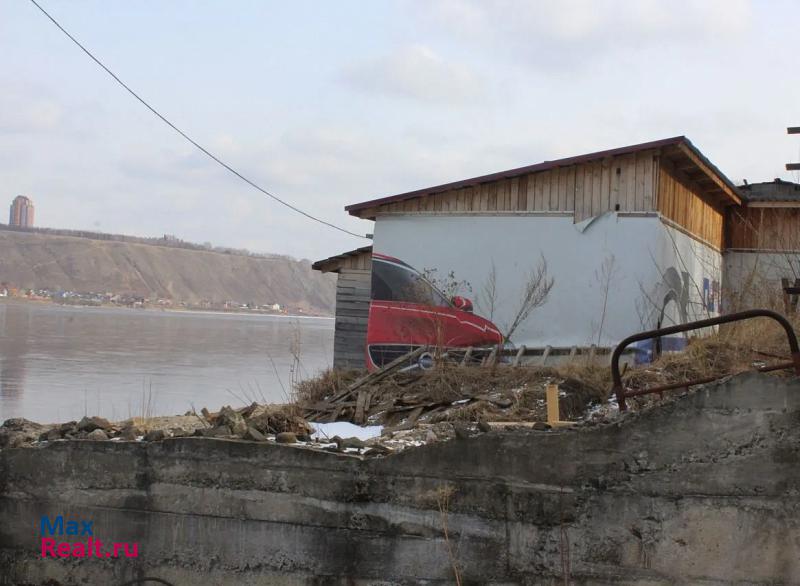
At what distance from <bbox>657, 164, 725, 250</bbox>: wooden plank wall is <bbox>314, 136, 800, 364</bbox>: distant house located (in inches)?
1.6

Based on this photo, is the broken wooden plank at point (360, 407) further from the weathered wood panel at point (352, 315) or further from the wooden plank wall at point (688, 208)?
the weathered wood panel at point (352, 315)

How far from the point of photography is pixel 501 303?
15.5 m

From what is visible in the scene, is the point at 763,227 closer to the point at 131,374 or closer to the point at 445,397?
the point at 445,397

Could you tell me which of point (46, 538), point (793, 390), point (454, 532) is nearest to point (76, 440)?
point (46, 538)

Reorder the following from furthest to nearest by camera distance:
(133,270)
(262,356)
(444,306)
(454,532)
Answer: (133,270) < (262,356) < (444,306) < (454,532)

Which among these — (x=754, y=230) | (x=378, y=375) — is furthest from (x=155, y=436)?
(x=754, y=230)

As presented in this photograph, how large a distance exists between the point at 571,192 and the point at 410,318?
408cm

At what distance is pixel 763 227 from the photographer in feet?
65.3

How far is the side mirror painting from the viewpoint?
15.6 meters

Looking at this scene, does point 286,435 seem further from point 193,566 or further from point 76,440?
point 76,440

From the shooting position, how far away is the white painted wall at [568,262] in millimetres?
14414

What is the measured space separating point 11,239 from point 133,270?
93.7 feet

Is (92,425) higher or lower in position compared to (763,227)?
lower

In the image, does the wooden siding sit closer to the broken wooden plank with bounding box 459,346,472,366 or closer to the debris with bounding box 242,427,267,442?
the broken wooden plank with bounding box 459,346,472,366
